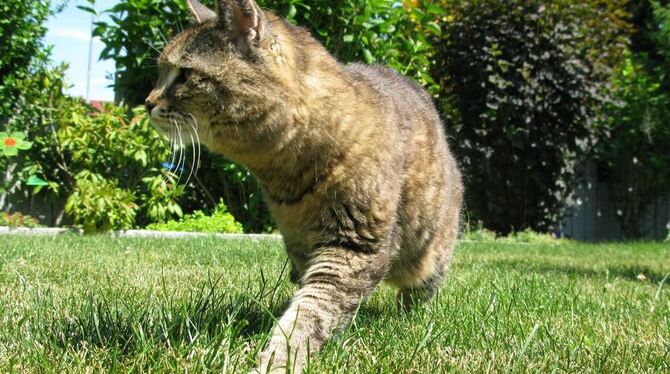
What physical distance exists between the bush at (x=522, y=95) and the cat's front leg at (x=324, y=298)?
22.8 feet

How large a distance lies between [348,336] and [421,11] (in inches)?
227

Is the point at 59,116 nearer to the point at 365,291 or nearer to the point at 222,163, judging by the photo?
the point at 222,163

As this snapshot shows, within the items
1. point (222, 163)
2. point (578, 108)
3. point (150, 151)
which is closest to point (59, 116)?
point (150, 151)

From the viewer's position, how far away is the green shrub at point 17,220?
6551mm

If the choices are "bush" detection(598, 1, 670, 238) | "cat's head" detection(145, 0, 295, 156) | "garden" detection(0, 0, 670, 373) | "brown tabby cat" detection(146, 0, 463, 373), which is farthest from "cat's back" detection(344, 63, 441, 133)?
"bush" detection(598, 1, 670, 238)

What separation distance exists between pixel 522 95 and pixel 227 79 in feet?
24.1

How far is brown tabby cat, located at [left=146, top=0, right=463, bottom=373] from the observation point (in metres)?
2.19

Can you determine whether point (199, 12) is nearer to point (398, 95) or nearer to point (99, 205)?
point (398, 95)

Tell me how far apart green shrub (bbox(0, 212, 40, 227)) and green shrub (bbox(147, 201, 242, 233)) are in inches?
46.3

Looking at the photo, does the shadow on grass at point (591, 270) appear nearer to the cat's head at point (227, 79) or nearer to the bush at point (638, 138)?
the cat's head at point (227, 79)

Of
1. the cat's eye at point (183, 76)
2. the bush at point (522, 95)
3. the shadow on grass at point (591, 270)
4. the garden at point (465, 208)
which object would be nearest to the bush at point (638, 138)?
the garden at point (465, 208)

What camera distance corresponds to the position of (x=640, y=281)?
4.55 metres

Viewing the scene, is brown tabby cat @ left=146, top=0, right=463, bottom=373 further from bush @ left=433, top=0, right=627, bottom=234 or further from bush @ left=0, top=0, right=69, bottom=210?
bush @ left=433, top=0, right=627, bottom=234

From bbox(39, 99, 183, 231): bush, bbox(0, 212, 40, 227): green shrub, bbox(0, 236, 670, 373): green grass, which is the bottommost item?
bbox(0, 212, 40, 227): green shrub
